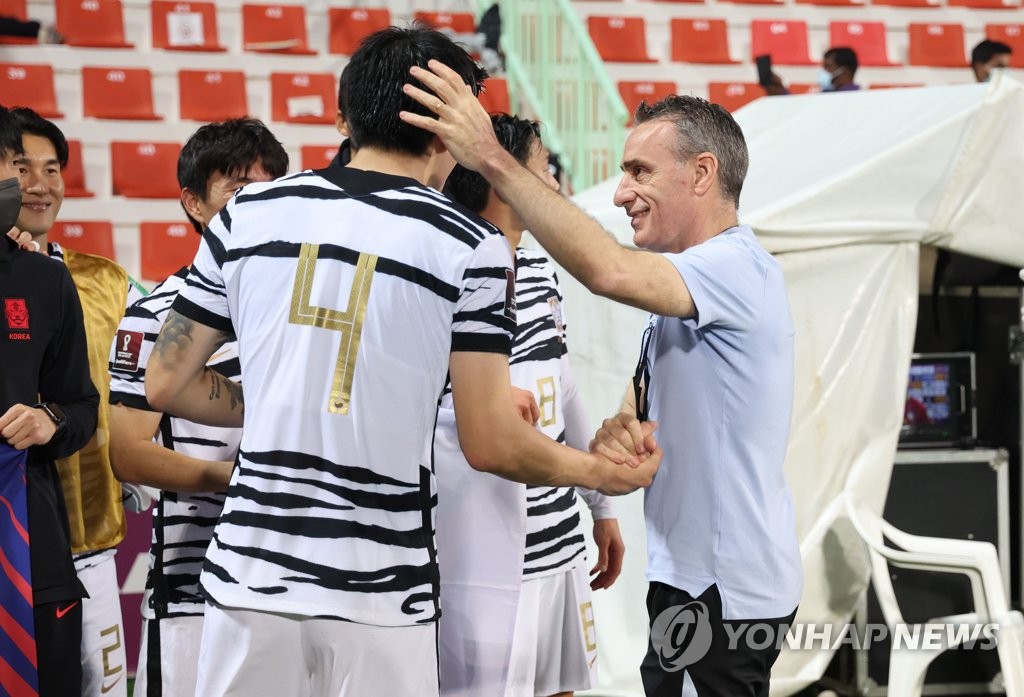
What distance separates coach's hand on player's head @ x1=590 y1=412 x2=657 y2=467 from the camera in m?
2.06

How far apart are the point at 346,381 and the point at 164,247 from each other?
18.5 feet

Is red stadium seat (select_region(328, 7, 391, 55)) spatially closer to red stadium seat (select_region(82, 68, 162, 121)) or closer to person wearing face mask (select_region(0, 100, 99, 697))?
red stadium seat (select_region(82, 68, 162, 121))

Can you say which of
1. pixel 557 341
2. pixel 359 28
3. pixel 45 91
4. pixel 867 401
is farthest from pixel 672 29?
pixel 557 341

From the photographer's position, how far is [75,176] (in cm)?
729

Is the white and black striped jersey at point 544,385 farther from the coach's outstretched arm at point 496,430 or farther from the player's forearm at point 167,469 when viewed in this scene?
the coach's outstretched arm at point 496,430

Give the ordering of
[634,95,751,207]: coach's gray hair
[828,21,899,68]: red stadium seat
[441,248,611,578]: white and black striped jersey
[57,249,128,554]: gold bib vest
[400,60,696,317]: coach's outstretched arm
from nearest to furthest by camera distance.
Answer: [400,60,696,317]: coach's outstretched arm < [634,95,751,207]: coach's gray hair < [441,248,611,578]: white and black striped jersey < [57,249,128,554]: gold bib vest < [828,21,899,68]: red stadium seat

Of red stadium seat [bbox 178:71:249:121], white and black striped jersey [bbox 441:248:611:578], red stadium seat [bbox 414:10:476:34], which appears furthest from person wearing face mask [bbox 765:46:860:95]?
white and black striped jersey [bbox 441:248:611:578]

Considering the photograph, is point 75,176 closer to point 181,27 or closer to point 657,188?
point 181,27

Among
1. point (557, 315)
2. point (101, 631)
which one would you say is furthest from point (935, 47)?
point (101, 631)

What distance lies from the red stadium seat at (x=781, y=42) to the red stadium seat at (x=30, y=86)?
5.26 m

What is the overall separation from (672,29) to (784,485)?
7.40 metres

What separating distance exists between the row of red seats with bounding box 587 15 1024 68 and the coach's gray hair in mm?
6773

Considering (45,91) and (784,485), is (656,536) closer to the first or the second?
(784,485)

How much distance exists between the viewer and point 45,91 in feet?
24.2
